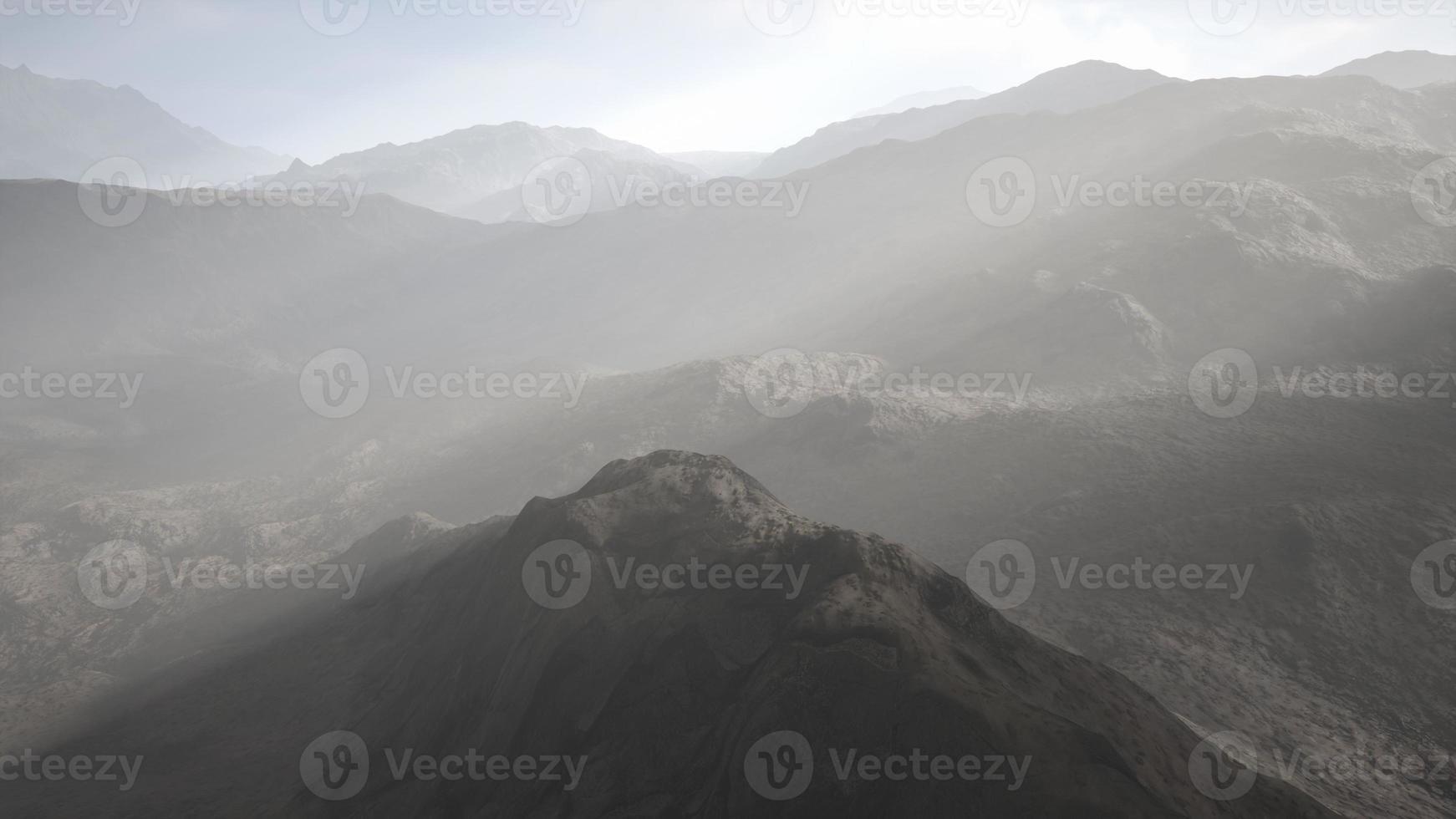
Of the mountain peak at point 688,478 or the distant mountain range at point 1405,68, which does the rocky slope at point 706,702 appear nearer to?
the mountain peak at point 688,478

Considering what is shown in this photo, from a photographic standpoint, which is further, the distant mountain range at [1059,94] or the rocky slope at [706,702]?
the distant mountain range at [1059,94]

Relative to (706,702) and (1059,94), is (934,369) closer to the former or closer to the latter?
(706,702)

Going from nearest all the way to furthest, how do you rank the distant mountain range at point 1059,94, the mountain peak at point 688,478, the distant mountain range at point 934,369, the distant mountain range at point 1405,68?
the mountain peak at point 688,478
the distant mountain range at point 934,369
the distant mountain range at point 1405,68
the distant mountain range at point 1059,94

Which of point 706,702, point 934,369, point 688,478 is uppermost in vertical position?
point 688,478

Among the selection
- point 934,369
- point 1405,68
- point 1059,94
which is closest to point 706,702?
point 934,369

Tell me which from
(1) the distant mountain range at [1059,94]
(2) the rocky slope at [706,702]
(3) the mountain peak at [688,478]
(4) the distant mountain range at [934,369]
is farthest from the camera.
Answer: (1) the distant mountain range at [1059,94]

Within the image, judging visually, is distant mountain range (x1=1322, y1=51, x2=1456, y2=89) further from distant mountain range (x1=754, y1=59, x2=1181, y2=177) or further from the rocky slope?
the rocky slope

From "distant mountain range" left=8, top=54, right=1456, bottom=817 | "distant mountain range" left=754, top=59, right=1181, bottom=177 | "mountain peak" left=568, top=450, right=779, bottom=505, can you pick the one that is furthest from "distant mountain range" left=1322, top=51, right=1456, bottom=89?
"mountain peak" left=568, top=450, right=779, bottom=505

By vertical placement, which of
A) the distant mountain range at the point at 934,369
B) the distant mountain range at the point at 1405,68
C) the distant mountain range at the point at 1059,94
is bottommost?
the distant mountain range at the point at 934,369

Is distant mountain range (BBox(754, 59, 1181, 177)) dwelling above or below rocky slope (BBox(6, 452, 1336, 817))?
above

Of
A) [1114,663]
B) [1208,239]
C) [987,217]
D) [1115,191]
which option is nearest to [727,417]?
[1114,663]

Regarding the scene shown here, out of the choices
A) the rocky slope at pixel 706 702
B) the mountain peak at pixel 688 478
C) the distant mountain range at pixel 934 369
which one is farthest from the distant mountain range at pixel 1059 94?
the rocky slope at pixel 706 702

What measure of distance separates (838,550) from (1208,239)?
4300cm

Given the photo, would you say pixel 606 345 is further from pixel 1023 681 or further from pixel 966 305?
pixel 1023 681
